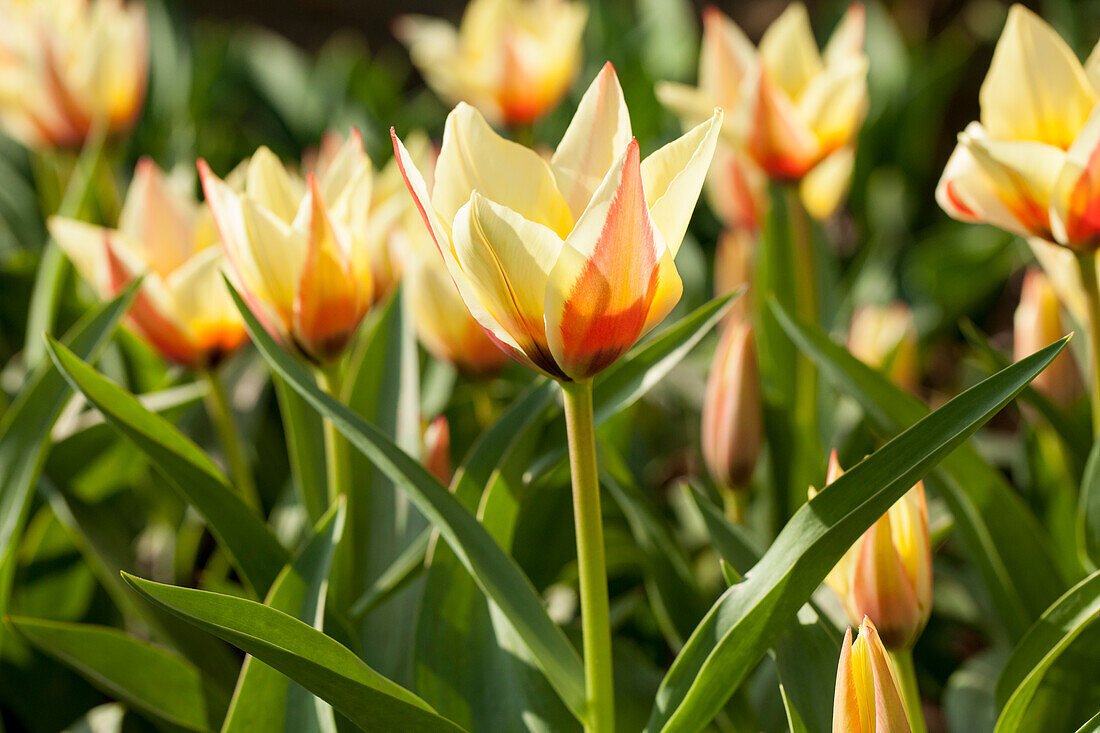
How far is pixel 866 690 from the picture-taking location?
46 centimetres

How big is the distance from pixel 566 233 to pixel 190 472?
286mm

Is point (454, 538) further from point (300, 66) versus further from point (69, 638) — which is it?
point (300, 66)

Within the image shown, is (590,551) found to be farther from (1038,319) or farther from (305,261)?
(1038,319)

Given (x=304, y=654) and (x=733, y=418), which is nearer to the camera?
(x=304, y=654)

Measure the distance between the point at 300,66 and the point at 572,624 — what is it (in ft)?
5.76

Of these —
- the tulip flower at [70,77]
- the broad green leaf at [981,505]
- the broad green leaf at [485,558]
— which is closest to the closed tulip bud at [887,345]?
the broad green leaf at [981,505]

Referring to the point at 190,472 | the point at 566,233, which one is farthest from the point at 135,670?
the point at 566,233

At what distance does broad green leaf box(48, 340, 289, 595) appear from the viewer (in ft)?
1.97

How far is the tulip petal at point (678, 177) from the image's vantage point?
0.44 m

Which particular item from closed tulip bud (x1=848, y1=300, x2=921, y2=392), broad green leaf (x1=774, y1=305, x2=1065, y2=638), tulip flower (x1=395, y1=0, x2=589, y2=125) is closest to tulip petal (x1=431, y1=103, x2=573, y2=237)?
broad green leaf (x1=774, y1=305, x2=1065, y2=638)

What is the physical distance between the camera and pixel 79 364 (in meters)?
0.60

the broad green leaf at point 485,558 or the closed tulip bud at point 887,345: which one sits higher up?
the closed tulip bud at point 887,345

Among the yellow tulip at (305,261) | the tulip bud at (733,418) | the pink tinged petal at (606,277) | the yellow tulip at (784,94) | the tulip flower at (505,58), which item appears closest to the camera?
the pink tinged petal at (606,277)

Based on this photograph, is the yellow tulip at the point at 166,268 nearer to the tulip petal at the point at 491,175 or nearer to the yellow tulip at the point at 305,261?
the yellow tulip at the point at 305,261
